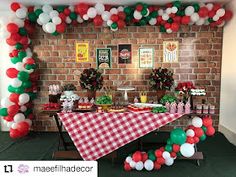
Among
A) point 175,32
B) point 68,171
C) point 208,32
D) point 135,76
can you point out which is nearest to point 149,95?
point 135,76

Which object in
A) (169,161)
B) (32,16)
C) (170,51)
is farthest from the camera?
(170,51)

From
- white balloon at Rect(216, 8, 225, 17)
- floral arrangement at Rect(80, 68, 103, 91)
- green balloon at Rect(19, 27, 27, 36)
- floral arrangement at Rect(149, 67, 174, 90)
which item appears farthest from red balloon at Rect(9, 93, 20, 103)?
white balloon at Rect(216, 8, 225, 17)

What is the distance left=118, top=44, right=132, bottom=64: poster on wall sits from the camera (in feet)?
13.6

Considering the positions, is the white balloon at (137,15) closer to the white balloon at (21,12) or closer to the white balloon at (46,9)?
the white balloon at (46,9)

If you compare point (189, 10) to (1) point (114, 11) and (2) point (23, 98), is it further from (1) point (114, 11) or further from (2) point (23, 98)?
(2) point (23, 98)

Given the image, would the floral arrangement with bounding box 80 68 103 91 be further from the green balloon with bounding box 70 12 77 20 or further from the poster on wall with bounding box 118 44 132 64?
the green balloon with bounding box 70 12 77 20

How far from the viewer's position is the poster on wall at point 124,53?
4148 millimetres

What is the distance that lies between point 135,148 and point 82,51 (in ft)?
6.34

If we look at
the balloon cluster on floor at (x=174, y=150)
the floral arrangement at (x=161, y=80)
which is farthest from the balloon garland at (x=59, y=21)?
the balloon cluster on floor at (x=174, y=150)

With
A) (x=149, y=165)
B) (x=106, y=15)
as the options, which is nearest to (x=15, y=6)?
(x=106, y=15)

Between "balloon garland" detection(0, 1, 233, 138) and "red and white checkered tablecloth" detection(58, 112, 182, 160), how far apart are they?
1.41 metres

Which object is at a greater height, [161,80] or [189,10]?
[189,10]

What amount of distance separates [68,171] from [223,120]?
3.16 metres

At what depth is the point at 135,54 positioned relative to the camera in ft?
13.6
